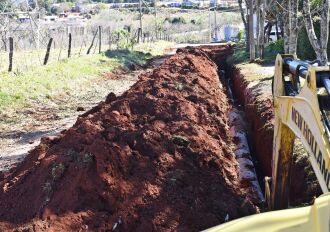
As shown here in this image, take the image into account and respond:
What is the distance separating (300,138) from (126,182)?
3233 mm

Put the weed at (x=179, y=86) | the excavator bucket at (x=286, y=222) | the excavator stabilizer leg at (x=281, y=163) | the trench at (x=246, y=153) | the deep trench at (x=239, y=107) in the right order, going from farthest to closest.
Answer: the weed at (x=179, y=86)
the deep trench at (x=239, y=107)
the trench at (x=246, y=153)
the excavator stabilizer leg at (x=281, y=163)
the excavator bucket at (x=286, y=222)

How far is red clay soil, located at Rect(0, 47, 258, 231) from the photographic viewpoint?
6258mm

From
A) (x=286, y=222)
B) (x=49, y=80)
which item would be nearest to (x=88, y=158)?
(x=286, y=222)

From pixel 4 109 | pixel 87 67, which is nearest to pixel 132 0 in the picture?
pixel 87 67

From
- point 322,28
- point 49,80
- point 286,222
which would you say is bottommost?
point 49,80

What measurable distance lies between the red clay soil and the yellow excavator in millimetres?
1186

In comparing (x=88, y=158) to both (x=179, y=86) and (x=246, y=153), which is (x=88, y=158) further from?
(x=179, y=86)

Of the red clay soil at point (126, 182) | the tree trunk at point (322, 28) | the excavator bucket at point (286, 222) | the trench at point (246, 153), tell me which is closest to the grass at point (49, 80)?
the trench at point (246, 153)

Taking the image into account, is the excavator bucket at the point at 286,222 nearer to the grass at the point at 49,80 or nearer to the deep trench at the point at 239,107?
the deep trench at the point at 239,107

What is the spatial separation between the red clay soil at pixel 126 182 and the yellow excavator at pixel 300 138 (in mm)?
1186

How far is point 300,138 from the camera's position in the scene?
13.8 ft

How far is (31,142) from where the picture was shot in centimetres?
1212

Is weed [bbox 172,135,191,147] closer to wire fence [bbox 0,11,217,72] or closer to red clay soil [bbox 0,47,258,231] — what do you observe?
red clay soil [bbox 0,47,258,231]

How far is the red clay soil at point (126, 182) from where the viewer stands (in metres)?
6.26
